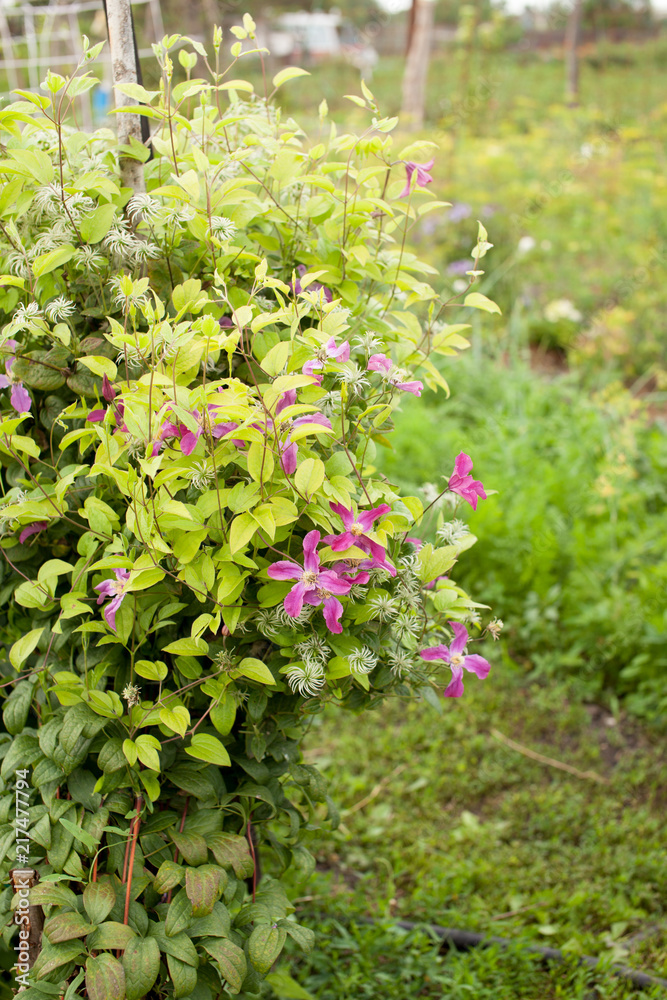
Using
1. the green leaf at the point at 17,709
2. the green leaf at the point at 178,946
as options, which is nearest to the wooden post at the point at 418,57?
the green leaf at the point at 17,709

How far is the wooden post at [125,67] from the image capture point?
3.88 feet

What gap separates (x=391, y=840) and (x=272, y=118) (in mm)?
1804

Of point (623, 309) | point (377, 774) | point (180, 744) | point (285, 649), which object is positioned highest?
point (285, 649)

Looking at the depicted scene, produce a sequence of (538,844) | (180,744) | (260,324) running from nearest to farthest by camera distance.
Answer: (260,324) → (180,744) → (538,844)

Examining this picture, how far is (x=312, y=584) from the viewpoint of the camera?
0.95 m

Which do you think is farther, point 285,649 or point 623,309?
point 623,309

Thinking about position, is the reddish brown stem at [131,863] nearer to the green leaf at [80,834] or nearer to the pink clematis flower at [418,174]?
the green leaf at [80,834]

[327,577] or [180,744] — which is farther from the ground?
[327,577]

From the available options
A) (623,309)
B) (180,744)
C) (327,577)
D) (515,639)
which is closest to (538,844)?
(515,639)

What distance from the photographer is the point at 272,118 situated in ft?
4.32

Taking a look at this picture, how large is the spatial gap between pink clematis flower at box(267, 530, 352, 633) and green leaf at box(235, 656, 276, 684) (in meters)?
0.11

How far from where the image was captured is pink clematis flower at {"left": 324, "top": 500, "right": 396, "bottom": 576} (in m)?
0.97

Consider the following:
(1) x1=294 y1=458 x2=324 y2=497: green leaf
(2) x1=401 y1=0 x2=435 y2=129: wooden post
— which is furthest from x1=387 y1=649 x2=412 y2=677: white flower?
(2) x1=401 y1=0 x2=435 y2=129: wooden post

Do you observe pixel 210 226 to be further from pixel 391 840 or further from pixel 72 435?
pixel 391 840
